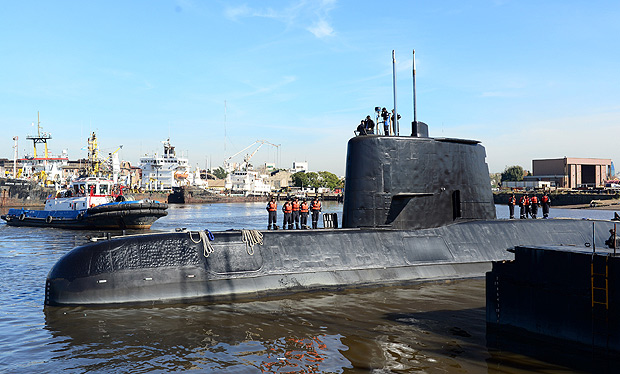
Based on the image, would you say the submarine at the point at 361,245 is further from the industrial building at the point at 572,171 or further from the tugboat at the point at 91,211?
the industrial building at the point at 572,171

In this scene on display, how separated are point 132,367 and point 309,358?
2579 millimetres

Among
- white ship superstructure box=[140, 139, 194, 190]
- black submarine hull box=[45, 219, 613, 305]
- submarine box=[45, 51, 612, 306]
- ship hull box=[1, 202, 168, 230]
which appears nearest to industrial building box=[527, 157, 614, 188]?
white ship superstructure box=[140, 139, 194, 190]

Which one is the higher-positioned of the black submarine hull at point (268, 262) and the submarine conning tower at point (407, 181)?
the submarine conning tower at point (407, 181)

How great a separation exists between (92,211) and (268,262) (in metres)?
25.5

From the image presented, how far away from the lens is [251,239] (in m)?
12.0

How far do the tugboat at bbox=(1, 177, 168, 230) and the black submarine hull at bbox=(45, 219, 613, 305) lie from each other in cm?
2316

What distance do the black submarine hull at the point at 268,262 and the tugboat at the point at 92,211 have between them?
23163 mm

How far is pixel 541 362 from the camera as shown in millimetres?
7336

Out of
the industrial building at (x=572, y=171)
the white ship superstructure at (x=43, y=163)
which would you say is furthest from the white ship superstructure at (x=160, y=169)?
the industrial building at (x=572, y=171)

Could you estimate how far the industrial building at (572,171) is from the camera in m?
96.2

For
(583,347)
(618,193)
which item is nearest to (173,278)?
(583,347)

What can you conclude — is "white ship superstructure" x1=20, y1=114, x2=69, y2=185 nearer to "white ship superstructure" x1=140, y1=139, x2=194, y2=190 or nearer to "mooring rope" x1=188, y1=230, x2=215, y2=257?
"white ship superstructure" x1=140, y1=139, x2=194, y2=190

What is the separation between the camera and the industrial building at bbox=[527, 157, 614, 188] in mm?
96188

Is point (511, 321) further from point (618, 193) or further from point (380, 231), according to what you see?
point (618, 193)
